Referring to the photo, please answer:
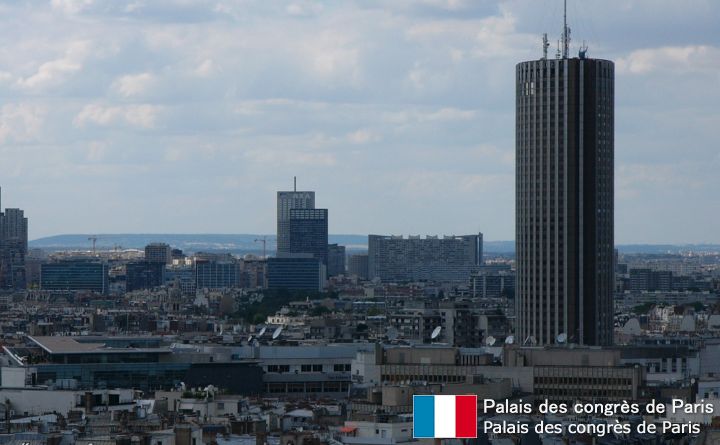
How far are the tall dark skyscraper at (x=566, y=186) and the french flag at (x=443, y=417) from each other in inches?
3447

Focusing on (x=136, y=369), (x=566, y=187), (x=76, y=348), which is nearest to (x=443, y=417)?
(x=136, y=369)

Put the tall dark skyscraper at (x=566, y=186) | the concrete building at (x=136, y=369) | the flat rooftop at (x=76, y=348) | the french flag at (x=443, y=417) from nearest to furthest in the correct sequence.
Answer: the french flag at (x=443, y=417) < the concrete building at (x=136, y=369) < the flat rooftop at (x=76, y=348) < the tall dark skyscraper at (x=566, y=186)

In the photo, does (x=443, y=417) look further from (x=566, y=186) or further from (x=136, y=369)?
(x=566, y=186)

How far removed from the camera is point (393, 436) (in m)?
67.2

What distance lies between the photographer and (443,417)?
60344 mm

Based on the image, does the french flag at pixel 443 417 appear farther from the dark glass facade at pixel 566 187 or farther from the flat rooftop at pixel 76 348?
the dark glass facade at pixel 566 187

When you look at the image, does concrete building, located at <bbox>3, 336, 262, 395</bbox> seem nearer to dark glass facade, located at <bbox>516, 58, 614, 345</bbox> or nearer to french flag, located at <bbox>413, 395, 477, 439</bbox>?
dark glass facade, located at <bbox>516, 58, 614, 345</bbox>

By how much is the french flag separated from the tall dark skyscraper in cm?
8756

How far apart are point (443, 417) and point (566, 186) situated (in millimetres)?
91001

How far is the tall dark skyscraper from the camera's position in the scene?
14900 cm

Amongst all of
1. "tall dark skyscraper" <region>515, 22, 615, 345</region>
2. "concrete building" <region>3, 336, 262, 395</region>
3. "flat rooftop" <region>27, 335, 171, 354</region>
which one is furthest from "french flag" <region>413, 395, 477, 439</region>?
"tall dark skyscraper" <region>515, 22, 615, 345</region>

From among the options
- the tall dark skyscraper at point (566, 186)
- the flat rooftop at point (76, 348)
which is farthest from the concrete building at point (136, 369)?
the tall dark skyscraper at point (566, 186)

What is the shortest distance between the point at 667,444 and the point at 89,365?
40.8 metres

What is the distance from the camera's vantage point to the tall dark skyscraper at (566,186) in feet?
489
